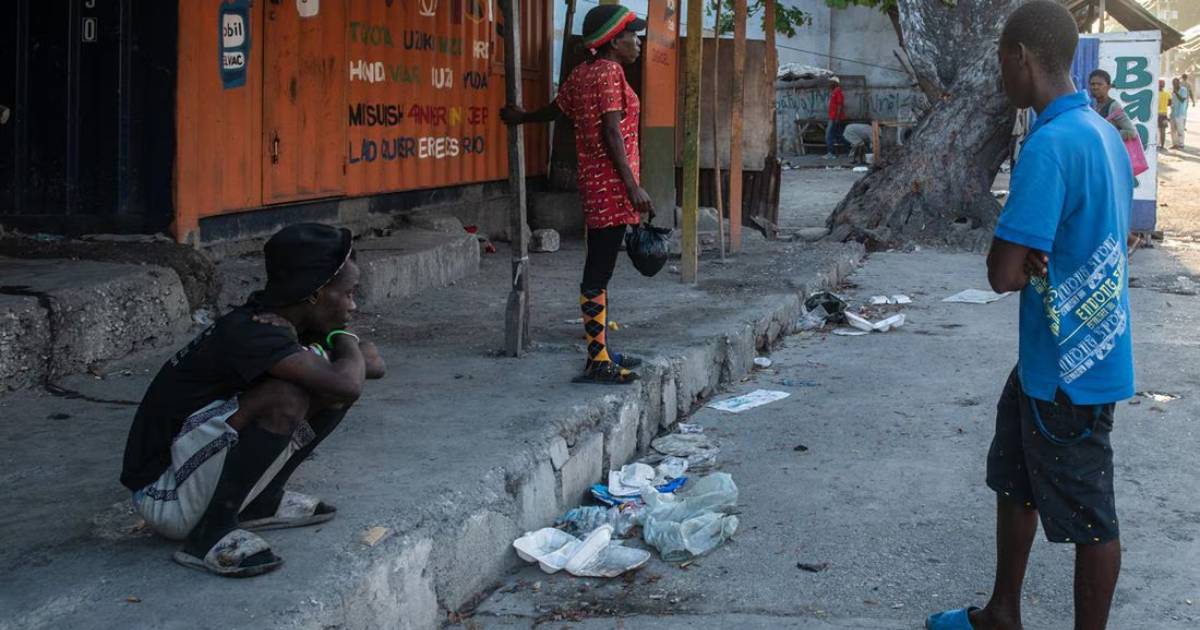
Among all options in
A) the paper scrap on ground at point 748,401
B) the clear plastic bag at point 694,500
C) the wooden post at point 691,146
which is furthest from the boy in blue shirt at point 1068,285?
the wooden post at point 691,146

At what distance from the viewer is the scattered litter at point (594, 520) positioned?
444 cm

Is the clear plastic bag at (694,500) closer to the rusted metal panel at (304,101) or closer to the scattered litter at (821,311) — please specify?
the rusted metal panel at (304,101)

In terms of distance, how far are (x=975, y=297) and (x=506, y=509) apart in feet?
20.2

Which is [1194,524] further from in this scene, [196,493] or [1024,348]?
[196,493]

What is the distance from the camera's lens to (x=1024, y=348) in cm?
321

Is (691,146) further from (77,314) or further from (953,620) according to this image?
(953,620)

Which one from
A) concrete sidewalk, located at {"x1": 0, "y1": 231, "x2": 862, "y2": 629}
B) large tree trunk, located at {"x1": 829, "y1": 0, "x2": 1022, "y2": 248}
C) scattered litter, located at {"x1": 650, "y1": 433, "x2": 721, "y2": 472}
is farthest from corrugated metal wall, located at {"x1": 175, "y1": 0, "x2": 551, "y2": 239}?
large tree trunk, located at {"x1": 829, "y1": 0, "x2": 1022, "y2": 248}

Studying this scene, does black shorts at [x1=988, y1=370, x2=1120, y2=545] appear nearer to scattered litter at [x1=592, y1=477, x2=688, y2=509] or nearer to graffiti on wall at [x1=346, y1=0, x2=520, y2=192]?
scattered litter at [x1=592, y1=477, x2=688, y2=509]

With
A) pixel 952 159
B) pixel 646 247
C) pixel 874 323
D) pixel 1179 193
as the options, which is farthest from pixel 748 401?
pixel 1179 193

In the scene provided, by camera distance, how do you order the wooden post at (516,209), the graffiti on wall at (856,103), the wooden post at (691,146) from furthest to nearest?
the graffiti on wall at (856,103)
the wooden post at (691,146)
the wooden post at (516,209)

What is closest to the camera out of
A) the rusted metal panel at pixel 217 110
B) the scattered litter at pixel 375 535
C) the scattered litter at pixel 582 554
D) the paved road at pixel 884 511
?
the scattered litter at pixel 375 535

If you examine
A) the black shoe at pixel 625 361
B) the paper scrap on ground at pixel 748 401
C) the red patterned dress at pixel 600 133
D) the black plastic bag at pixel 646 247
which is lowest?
the paper scrap on ground at pixel 748 401

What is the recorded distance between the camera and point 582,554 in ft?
13.3

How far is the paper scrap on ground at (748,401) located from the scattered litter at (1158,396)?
1758 mm
